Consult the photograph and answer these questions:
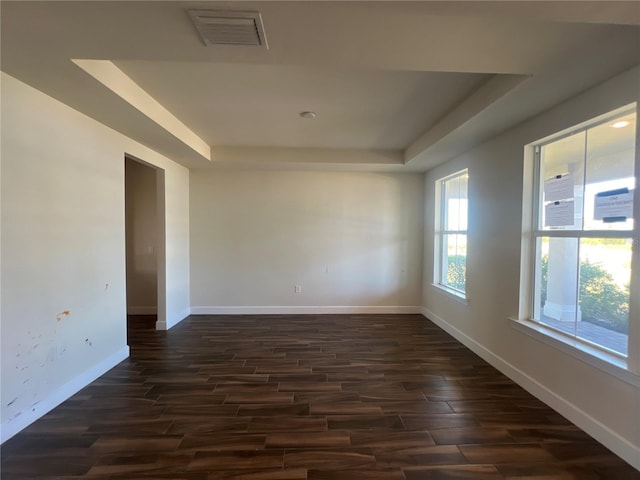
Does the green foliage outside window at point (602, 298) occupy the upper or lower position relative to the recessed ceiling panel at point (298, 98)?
lower

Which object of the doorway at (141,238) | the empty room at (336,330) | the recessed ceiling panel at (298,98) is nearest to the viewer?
the empty room at (336,330)

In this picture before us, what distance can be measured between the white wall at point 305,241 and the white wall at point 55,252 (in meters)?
1.83

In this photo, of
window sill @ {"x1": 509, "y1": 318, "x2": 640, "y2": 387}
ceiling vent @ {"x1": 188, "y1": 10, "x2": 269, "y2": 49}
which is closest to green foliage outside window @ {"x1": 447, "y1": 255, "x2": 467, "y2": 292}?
window sill @ {"x1": 509, "y1": 318, "x2": 640, "y2": 387}

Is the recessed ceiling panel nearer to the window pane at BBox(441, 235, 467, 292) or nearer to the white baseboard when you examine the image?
the window pane at BBox(441, 235, 467, 292)

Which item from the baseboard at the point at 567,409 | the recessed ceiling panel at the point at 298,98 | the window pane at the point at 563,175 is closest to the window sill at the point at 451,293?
the baseboard at the point at 567,409

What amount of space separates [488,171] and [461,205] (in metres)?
0.90

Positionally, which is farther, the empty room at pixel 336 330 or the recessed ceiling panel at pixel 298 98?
the recessed ceiling panel at pixel 298 98

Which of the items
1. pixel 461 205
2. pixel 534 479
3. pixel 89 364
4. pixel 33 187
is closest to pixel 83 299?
pixel 89 364

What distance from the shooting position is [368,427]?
2197mm

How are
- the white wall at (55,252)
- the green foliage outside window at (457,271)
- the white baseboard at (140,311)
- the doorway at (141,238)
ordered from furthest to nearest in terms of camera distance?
the white baseboard at (140,311), the doorway at (141,238), the green foliage outside window at (457,271), the white wall at (55,252)

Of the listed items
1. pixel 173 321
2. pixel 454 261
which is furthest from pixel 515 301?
pixel 173 321

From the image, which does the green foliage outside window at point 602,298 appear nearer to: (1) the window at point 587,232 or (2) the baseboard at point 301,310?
(1) the window at point 587,232

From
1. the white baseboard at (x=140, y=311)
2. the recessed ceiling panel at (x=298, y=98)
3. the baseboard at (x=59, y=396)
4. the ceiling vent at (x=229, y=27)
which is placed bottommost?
the white baseboard at (x=140, y=311)

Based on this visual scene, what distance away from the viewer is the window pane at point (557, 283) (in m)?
2.41
